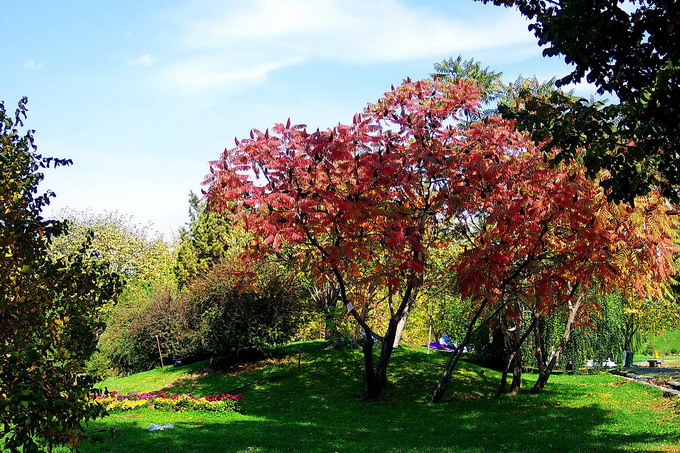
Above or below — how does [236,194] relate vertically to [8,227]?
above

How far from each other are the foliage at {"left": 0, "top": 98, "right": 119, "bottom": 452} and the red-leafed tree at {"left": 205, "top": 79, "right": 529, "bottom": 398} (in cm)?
601

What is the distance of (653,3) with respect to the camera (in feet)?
19.5

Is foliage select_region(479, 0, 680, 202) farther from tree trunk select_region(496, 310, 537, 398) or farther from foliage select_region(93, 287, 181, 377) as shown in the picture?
foliage select_region(93, 287, 181, 377)

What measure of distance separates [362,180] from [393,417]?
5413 millimetres

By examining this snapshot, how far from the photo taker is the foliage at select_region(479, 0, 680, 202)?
5.23 meters

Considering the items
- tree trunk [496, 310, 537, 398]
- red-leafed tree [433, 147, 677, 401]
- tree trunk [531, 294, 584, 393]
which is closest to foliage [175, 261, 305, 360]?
tree trunk [496, 310, 537, 398]

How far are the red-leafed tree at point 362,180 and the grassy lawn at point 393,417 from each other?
3112 mm

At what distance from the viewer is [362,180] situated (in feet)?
36.9

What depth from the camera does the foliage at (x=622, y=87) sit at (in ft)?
17.2

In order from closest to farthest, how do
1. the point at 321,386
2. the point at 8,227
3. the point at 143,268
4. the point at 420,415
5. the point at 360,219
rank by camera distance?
the point at 8,227, the point at 360,219, the point at 420,415, the point at 321,386, the point at 143,268

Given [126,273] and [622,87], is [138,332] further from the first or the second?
[622,87]

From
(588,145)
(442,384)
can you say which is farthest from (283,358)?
(588,145)

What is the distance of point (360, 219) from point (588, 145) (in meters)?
5.41

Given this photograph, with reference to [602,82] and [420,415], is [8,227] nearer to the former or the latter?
[602,82]
